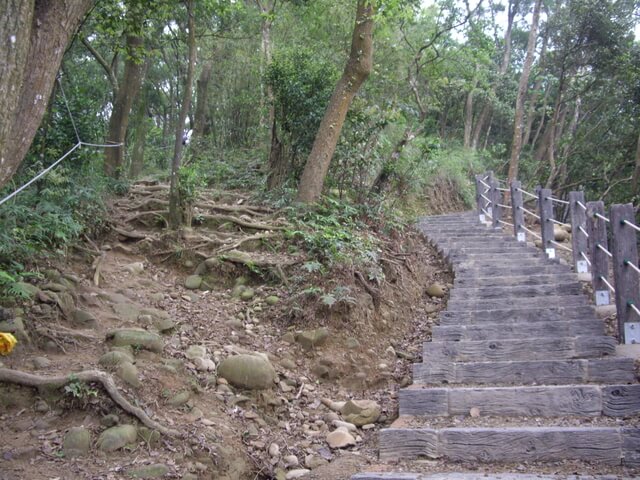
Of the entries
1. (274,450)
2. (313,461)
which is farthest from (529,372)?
(274,450)

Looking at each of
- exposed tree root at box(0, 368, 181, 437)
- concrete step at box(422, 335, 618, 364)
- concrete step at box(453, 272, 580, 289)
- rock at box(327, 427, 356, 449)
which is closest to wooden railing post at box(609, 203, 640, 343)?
concrete step at box(422, 335, 618, 364)

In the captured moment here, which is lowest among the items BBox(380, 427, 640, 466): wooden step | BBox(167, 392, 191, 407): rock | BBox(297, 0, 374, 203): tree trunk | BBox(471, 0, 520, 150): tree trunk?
BBox(380, 427, 640, 466): wooden step

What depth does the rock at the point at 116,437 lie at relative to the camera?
3723 mm

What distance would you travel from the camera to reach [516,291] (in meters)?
7.19

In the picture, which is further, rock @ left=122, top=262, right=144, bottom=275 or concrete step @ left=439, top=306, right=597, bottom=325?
rock @ left=122, top=262, right=144, bottom=275

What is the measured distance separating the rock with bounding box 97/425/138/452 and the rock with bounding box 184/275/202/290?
2955 mm

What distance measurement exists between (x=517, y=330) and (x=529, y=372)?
93 cm

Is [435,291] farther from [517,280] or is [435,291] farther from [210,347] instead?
[210,347]

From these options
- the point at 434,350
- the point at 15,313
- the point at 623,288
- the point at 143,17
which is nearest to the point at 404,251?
the point at 434,350

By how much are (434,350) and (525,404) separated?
1.26 metres

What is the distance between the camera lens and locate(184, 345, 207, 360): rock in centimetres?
508

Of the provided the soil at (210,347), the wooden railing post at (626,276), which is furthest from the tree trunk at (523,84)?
the wooden railing post at (626,276)

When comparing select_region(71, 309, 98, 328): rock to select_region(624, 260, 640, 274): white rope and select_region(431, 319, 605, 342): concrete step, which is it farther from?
select_region(624, 260, 640, 274): white rope

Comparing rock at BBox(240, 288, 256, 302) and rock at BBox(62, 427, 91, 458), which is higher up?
rock at BBox(240, 288, 256, 302)
